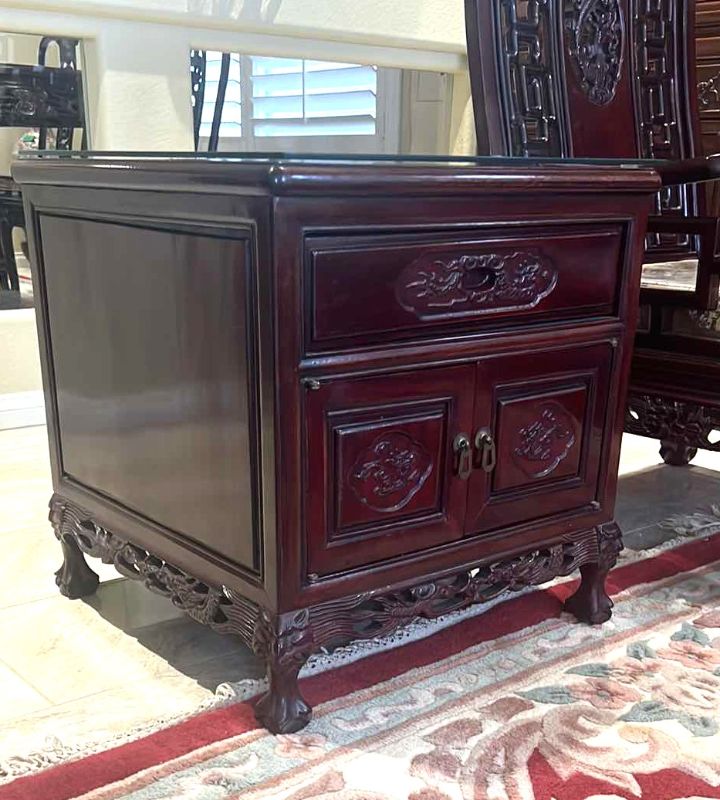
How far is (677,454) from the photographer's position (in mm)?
2027

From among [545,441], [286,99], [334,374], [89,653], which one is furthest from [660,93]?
[89,653]

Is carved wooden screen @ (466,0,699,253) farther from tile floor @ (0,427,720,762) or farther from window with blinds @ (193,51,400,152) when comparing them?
tile floor @ (0,427,720,762)

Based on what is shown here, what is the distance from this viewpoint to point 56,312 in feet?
4.11

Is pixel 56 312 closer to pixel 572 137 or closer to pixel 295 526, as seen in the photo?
pixel 295 526

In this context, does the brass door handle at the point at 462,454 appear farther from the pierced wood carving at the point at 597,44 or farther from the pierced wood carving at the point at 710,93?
the pierced wood carving at the point at 710,93

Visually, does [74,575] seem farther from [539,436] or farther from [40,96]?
[40,96]

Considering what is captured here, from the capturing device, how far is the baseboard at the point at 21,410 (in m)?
2.17

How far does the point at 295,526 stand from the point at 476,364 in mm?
282

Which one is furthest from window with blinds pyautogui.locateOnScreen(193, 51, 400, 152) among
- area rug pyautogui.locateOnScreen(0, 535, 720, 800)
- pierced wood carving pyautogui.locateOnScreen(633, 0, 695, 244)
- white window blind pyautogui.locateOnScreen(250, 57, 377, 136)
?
area rug pyautogui.locateOnScreen(0, 535, 720, 800)

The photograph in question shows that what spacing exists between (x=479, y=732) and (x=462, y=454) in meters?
0.31

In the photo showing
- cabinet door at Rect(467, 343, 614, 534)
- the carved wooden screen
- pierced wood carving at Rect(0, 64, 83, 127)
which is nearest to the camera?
cabinet door at Rect(467, 343, 614, 534)

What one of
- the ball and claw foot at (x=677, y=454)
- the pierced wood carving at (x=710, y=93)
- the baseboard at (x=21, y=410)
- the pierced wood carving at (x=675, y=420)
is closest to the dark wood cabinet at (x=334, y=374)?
the pierced wood carving at (x=675, y=420)

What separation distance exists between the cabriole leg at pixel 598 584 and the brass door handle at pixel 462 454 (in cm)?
28

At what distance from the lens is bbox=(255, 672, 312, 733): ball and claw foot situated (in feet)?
3.36
